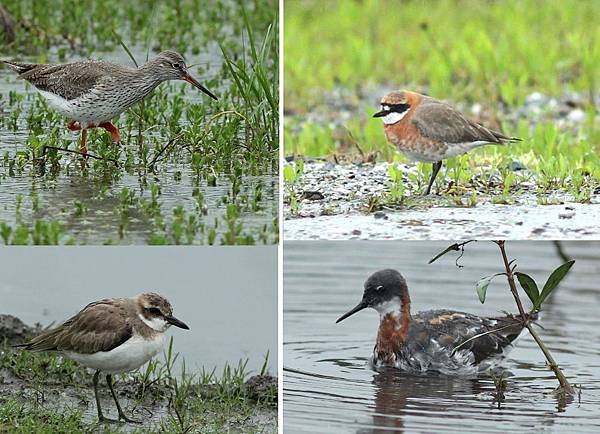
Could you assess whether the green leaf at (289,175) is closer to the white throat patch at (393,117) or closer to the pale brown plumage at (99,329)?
the white throat patch at (393,117)

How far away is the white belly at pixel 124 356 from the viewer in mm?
5656

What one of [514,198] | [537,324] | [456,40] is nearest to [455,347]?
[537,324]

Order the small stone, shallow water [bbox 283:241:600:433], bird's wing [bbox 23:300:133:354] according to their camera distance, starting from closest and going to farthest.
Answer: shallow water [bbox 283:241:600:433]
bird's wing [bbox 23:300:133:354]
the small stone

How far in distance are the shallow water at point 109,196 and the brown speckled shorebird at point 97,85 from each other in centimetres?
24

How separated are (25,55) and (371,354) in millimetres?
2615

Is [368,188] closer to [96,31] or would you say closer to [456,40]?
[96,31]

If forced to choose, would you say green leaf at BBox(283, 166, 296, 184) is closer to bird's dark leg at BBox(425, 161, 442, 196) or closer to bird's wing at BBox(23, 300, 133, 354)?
bird's dark leg at BBox(425, 161, 442, 196)

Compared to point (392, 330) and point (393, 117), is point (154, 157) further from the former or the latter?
point (392, 330)

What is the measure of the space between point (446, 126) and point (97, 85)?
162 centimetres

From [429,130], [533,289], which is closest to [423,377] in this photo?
[533,289]

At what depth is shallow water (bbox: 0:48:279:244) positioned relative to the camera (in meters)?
5.73

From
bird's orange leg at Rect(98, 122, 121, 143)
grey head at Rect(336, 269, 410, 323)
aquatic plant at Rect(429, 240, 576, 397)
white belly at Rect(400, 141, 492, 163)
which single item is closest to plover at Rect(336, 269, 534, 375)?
grey head at Rect(336, 269, 410, 323)

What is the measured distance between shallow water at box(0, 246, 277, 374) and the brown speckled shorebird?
0.59 metres

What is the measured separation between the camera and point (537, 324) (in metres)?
6.12
